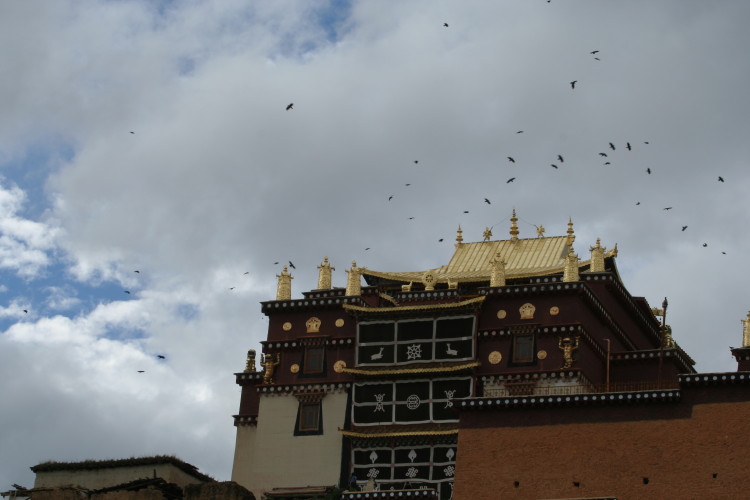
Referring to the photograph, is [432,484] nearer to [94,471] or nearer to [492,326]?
[492,326]

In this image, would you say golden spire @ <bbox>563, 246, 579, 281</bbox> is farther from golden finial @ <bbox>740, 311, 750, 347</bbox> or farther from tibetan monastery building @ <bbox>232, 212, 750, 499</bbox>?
golden finial @ <bbox>740, 311, 750, 347</bbox>

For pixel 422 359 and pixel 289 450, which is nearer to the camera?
pixel 422 359

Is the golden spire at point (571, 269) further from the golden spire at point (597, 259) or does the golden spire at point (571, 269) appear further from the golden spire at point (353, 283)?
the golden spire at point (353, 283)

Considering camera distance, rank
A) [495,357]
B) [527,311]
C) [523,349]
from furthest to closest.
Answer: [527,311], [495,357], [523,349]

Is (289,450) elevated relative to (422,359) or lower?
lower

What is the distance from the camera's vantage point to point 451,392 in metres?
71.5

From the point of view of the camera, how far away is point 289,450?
73.8m

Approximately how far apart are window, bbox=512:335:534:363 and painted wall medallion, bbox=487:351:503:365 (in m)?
0.65

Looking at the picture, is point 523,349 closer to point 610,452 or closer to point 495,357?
point 495,357

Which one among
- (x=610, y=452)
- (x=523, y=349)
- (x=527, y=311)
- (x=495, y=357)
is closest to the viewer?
(x=610, y=452)

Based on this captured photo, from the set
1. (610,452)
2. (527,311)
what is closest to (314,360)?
(527,311)

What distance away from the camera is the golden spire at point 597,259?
250 ft

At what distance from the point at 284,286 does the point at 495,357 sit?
12.4m

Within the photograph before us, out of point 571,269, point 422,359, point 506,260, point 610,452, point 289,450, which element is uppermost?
point 506,260
